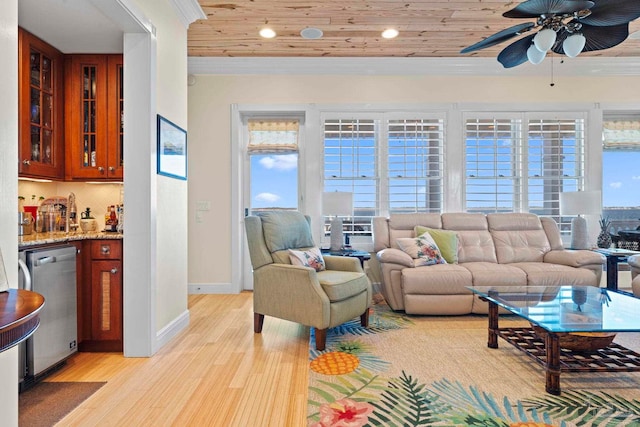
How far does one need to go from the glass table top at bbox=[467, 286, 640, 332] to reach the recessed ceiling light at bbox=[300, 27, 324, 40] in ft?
9.94

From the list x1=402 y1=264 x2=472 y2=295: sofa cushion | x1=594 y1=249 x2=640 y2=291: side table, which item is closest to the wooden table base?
x1=402 y1=264 x2=472 y2=295: sofa cushion

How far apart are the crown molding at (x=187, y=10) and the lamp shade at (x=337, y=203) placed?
2177 mm

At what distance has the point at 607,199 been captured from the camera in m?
5.05

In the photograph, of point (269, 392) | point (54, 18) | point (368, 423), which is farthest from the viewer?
point (54, 18)

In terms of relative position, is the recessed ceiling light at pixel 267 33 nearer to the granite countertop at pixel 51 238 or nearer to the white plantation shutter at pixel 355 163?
the white plantation shutter at pixel 355 163

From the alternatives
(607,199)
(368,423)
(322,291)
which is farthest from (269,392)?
(607,199)

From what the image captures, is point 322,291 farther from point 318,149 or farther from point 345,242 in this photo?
point 318,149

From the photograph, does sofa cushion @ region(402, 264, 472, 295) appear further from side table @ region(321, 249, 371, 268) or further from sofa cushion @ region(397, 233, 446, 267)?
side table @ region(321, 249, 371, 268)

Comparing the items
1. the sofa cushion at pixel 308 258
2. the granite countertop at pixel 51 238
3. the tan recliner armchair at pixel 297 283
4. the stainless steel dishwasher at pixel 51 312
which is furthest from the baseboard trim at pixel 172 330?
the sofa cushion at pixel 308 258

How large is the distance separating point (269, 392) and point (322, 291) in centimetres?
89

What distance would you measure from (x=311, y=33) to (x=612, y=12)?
2.66 meters

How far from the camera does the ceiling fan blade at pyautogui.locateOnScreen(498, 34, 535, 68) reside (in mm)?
2908

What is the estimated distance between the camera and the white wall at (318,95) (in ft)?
16.0

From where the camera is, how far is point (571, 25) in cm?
263
